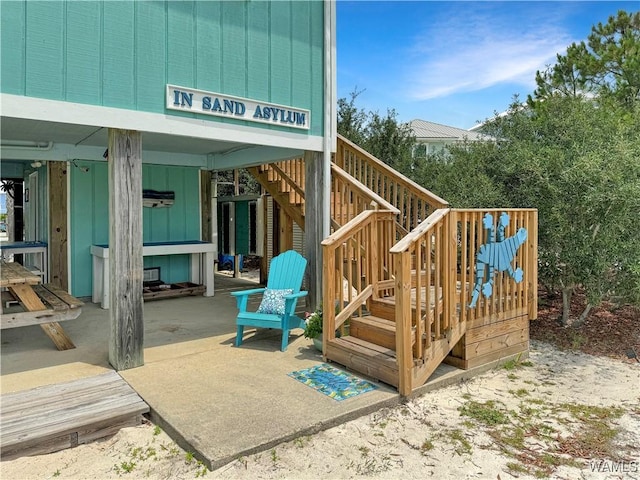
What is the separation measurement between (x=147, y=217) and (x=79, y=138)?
1874mm

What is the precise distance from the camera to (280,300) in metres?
4.68

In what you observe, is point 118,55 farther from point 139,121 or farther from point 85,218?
point 85,218

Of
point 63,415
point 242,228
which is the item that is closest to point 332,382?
point 63,415

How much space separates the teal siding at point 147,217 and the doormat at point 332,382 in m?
4.48

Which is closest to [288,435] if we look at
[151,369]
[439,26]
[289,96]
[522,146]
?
[151,369]

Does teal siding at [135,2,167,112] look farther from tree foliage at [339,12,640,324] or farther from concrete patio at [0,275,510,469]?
tree foliage at [339,12,640,324]

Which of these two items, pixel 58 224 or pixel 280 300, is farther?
pixel 58 224

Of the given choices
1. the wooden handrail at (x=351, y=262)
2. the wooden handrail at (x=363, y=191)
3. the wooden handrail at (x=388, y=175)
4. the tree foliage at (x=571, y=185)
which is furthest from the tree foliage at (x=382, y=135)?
the wooden handrail at (x=351, y=262)

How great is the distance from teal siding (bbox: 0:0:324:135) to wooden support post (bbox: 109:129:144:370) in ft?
1.24

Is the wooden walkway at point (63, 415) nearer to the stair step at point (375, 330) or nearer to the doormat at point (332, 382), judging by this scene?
the doormat at point (332, 382)

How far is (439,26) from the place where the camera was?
9.33m

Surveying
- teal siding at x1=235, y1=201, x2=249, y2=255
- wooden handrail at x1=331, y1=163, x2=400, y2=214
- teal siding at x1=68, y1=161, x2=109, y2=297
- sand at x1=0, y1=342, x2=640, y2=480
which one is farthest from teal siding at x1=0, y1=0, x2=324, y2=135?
teal siding at x1=235, y1=201, x2=249, y2=255

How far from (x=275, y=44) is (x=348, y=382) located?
3.32 m

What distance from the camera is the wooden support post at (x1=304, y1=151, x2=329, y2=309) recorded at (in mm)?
5156
